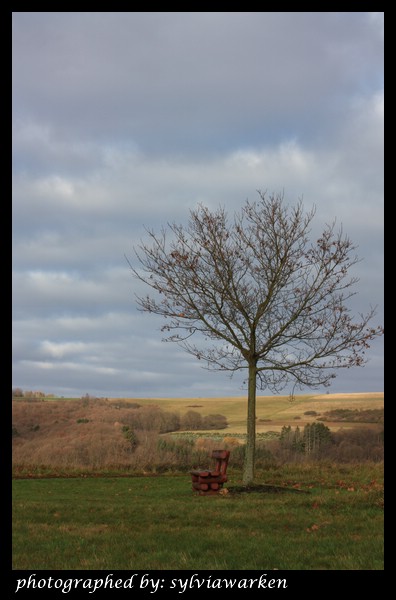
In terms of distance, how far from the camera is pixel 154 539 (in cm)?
1157

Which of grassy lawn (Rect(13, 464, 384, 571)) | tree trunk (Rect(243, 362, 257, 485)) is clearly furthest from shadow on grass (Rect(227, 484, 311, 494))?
tree trunk (Rect(243, 362, 257, 485))

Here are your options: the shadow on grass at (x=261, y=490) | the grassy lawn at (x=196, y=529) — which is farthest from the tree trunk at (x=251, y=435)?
the grassy lawn at (x=196, y=529)

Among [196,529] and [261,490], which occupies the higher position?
[196,529]

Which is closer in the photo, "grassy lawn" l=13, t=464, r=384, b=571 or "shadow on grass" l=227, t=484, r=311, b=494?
"grassy lawn" l=13, t=464, r=384, b=571

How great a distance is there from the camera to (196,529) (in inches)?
499

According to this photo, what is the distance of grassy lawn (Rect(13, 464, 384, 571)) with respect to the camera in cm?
973

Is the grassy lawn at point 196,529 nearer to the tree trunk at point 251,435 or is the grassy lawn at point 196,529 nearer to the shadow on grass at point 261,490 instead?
the shadow on grass at point 261,490

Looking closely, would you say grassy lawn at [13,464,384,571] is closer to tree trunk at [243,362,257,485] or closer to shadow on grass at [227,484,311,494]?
shadow on grass at [227,484,311,494]

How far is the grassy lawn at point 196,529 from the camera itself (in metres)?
9.73

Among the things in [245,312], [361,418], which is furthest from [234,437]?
[245,312]

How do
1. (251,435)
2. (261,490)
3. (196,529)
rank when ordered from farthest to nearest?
1. (251,435)
2. (261,490)
3. (196,529)

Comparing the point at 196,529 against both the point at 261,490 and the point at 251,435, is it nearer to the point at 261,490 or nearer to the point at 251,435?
the point at 261,490

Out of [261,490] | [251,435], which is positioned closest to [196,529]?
[261,490]
